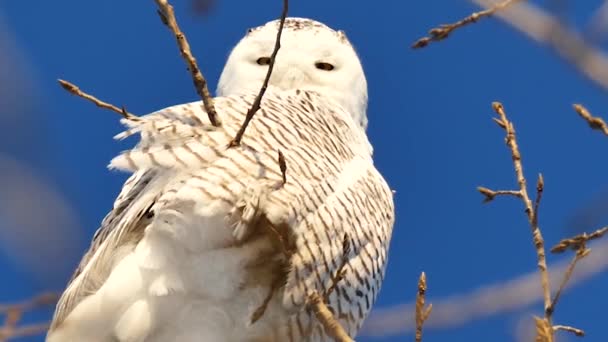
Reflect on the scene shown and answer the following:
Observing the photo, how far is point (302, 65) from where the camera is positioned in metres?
4.20

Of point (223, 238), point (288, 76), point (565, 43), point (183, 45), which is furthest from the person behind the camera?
point (288, 76)

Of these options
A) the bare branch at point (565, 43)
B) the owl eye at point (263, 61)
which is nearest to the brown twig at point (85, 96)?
the bare branch at point (565, 43)

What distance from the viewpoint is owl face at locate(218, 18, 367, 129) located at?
13.7ft

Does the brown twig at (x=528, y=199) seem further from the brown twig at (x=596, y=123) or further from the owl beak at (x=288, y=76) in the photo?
the owl beak at (x=288, y=76)

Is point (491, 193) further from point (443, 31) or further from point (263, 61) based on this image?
point (263, 61)

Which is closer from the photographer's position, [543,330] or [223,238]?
[543,330]

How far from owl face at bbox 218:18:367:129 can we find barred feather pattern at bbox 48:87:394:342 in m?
1.03

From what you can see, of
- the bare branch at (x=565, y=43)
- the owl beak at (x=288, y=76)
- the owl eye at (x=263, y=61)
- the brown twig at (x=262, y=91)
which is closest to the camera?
the bare branch at (x=565, y=43)

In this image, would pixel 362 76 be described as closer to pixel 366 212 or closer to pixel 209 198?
pixel 366 212

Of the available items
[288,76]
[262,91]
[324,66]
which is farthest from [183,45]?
[324,66]

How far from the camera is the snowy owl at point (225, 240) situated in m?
2.59

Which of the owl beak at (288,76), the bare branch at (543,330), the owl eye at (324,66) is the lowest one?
the bare branch at (543,330)

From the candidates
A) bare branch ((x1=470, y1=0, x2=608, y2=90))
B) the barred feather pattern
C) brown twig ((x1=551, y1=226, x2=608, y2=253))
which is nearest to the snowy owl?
the barred feather pattern

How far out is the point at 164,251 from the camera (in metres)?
2.61
